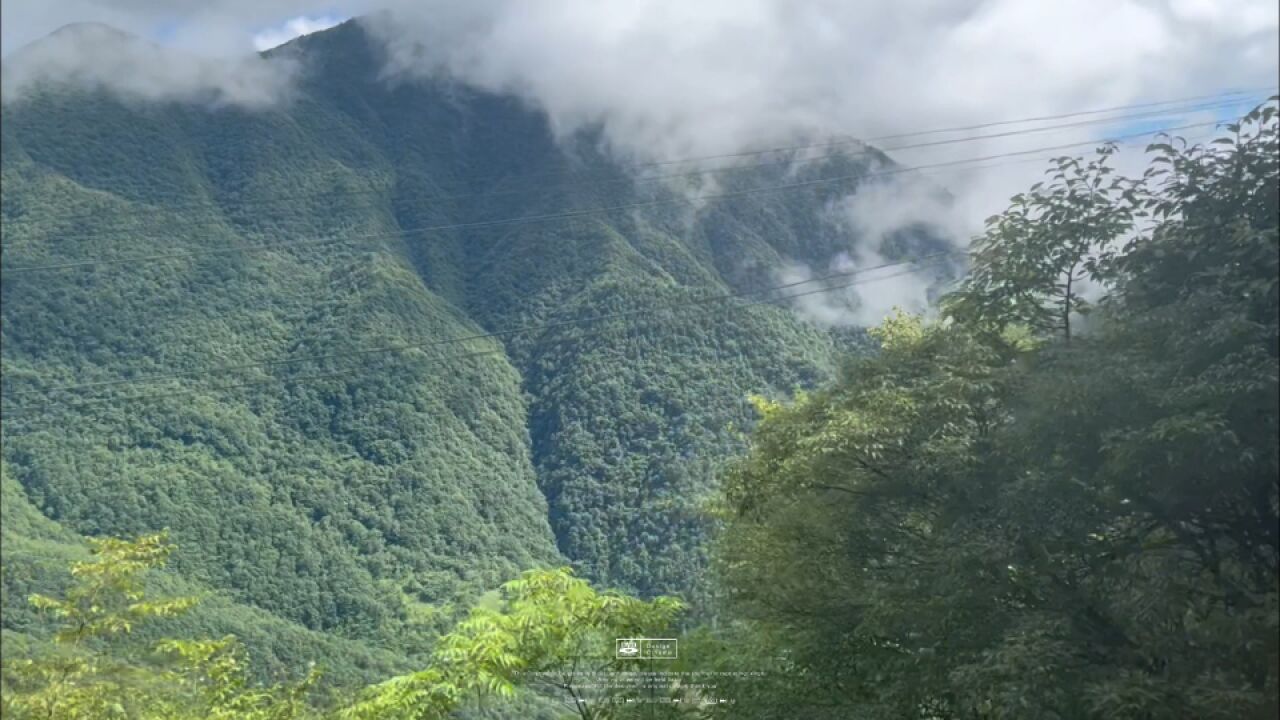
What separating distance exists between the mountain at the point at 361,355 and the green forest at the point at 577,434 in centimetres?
23

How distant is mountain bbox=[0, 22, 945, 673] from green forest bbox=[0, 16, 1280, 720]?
23 cm

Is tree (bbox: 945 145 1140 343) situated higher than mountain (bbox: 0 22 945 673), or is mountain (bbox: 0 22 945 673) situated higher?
mountain (bbox: 0 22 945 673)

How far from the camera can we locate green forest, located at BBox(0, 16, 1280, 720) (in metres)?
5.75

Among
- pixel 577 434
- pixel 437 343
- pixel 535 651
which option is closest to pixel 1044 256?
pixel 535 651

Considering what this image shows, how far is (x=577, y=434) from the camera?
38562 millimetres

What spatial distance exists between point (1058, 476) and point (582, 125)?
6980 centimetres

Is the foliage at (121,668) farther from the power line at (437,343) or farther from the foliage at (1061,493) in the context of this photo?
the power line at (437,343)

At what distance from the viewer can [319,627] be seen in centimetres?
3002

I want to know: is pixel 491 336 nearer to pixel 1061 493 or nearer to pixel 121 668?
pixel 121 668

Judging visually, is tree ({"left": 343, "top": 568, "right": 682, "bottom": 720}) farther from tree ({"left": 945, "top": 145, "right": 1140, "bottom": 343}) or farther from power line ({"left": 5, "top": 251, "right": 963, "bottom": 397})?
power line ({"left": 5, "top": 251, "right": 963, "bottom": 397})

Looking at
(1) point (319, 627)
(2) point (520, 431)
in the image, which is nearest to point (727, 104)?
(2) point (520, 431)

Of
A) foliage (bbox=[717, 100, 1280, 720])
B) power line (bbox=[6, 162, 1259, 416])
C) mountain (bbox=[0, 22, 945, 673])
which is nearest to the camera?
foliage (bbox=[717, 100, 1280, 720])

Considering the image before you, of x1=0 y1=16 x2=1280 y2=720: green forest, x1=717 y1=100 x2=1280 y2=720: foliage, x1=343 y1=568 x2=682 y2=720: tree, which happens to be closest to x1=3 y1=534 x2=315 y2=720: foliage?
x1=0 y1=16 x2=1280 y2=720: green forest

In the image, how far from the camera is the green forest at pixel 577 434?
5750 mm
